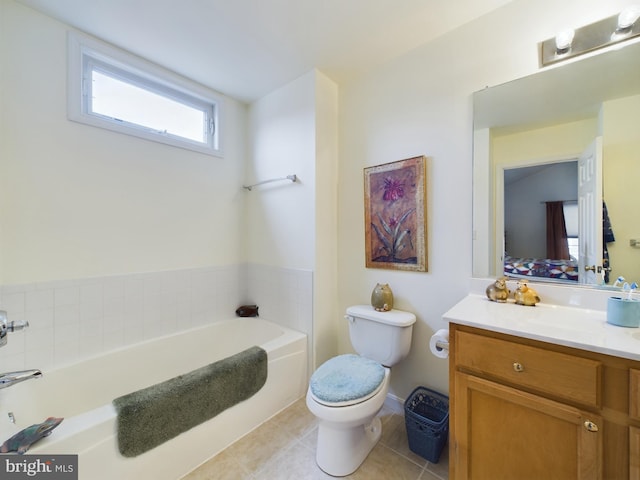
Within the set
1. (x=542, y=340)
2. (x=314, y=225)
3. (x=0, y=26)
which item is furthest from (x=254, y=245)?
(x=542, y=340)

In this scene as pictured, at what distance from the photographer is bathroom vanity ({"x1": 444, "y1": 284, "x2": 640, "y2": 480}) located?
786 millimetres

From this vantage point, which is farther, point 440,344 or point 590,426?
point 440,344

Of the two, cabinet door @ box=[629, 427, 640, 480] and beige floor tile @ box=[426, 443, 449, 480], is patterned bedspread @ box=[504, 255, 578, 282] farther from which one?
beige floor tile @ box=[426, 443, 449, 480]

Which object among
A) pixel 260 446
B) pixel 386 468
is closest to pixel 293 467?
pixel 260 446

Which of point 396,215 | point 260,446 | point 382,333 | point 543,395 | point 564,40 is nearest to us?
point 543,395

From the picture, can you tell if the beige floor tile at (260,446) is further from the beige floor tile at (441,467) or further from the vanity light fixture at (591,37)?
the vanity light fixture at (591,37)

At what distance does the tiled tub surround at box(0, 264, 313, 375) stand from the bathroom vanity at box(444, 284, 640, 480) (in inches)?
45.5

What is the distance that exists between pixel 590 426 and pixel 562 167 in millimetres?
1065

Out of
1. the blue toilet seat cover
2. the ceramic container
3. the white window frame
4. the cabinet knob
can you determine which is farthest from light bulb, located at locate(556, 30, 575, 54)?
the white window frame

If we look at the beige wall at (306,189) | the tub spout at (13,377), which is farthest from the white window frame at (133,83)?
the tub spout at (13,377)

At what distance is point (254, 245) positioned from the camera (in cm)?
242

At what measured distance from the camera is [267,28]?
154 centimetres

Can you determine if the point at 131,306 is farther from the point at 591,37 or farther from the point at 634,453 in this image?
the point at 591,37

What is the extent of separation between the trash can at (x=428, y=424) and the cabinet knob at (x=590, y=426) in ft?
2.23
